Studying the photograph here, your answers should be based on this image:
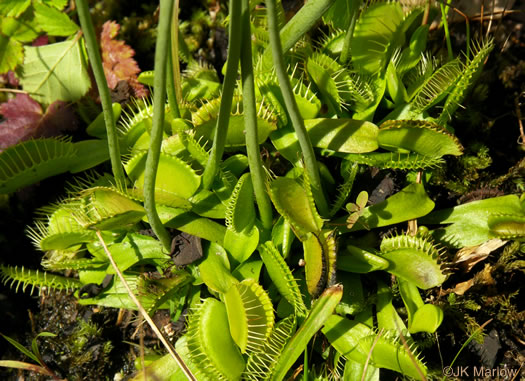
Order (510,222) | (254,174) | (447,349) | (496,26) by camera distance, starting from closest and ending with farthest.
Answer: (254,174), (510,222), (447,349), (496,26)

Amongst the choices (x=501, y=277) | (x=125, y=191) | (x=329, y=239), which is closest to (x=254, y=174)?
(x=329, y=239)

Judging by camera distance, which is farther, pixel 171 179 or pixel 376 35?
pixel 376 35

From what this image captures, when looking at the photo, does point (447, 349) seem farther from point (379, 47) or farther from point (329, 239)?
point (379, 47)

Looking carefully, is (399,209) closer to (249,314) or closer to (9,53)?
(249,314)

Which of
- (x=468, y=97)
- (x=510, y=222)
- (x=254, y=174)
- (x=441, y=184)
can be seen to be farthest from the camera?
(x=468, y=97)

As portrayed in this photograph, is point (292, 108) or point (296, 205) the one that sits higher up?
point (292, 108)

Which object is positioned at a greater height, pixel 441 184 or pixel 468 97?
pixel 468 97

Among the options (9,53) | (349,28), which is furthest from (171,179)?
(9,53)

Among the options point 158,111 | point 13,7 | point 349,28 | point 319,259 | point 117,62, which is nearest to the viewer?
point 158,111
